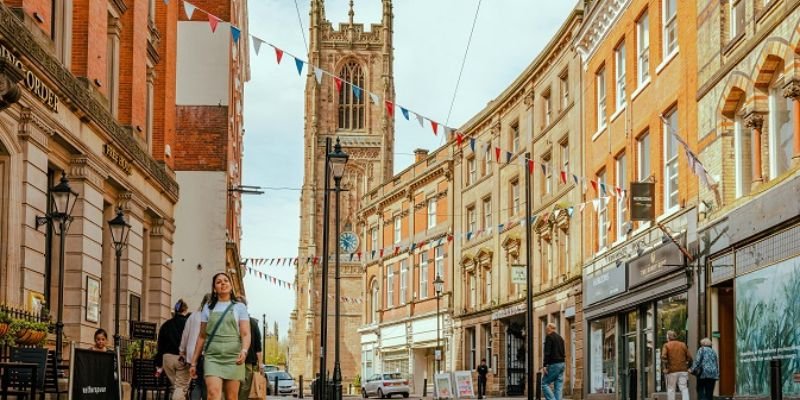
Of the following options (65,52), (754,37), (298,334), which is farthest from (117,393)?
(298,334)

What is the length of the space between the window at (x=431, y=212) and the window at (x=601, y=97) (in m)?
27.9

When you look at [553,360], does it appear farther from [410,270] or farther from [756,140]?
[410,270]

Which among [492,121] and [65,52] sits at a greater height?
[492,121]

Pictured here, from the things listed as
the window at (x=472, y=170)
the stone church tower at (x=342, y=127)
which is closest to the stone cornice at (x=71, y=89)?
the window at (x=472, y=170)

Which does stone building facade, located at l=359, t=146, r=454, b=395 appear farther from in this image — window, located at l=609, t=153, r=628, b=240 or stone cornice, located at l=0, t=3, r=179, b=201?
stone cornice, located at l=0, t=3, r=179, b=201

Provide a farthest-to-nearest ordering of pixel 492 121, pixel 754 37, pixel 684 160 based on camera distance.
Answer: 1. pixel 492 121
2. pixel 684 160
3. pixel 754 37

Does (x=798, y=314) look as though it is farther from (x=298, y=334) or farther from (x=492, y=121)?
(x=298, y=334)

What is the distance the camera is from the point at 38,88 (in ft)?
60.8

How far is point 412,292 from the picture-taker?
218 feet

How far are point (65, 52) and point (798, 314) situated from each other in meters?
12.6

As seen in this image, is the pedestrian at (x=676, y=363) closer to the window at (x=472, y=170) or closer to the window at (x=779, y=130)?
the window at (x=779, y=130)


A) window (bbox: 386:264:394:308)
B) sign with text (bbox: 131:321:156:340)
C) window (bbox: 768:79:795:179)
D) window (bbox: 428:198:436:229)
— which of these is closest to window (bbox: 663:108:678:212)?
window (bbox: 768:79:795:179)

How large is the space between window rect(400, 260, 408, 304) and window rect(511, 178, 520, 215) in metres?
20.4

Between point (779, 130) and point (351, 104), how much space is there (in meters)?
105
